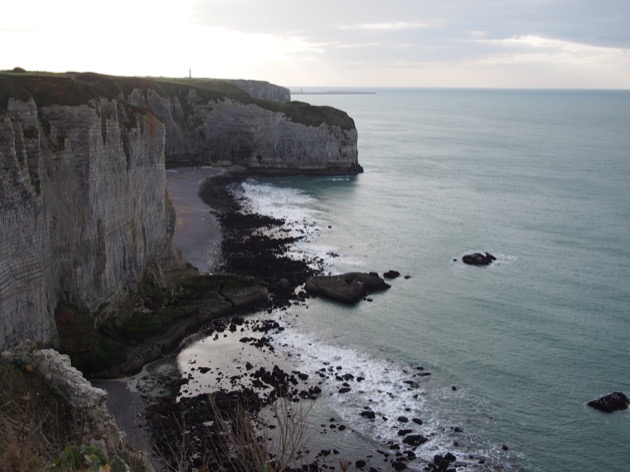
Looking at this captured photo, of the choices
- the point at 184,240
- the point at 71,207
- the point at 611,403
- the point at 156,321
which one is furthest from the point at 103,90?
the point at 611,403

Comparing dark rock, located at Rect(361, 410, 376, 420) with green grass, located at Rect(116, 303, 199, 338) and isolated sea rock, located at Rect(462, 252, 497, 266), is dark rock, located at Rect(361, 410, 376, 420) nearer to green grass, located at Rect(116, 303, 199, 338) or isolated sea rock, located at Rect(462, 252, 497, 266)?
green grass, located at Rect(116, 303, 199, 338)

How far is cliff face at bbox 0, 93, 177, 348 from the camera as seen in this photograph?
2664 cm

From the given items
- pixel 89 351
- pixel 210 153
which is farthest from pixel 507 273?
pixel 210 153

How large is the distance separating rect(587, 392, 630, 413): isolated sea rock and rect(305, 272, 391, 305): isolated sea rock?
17.9m

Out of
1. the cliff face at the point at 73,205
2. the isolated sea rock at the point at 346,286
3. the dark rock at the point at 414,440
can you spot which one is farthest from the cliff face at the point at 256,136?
the dark rock at the point at 414,440

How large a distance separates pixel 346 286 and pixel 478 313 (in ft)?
30.8

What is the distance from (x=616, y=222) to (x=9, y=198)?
194 ft

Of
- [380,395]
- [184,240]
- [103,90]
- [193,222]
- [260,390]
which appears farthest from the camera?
[193,222]

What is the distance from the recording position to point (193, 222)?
61375 mm

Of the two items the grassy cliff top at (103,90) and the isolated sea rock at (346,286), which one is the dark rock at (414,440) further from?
the grassy cliff top at (103,90)

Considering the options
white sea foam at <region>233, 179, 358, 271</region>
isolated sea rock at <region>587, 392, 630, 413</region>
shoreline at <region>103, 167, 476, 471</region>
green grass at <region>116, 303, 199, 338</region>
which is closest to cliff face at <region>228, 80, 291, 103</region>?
white sea foam at <region>233, 179, 358, 271</region>

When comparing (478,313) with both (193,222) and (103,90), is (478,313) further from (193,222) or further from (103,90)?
(193,222)

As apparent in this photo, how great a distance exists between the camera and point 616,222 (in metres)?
65.9

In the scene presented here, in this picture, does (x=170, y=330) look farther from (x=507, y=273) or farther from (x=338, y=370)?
(x=507, y=273)
